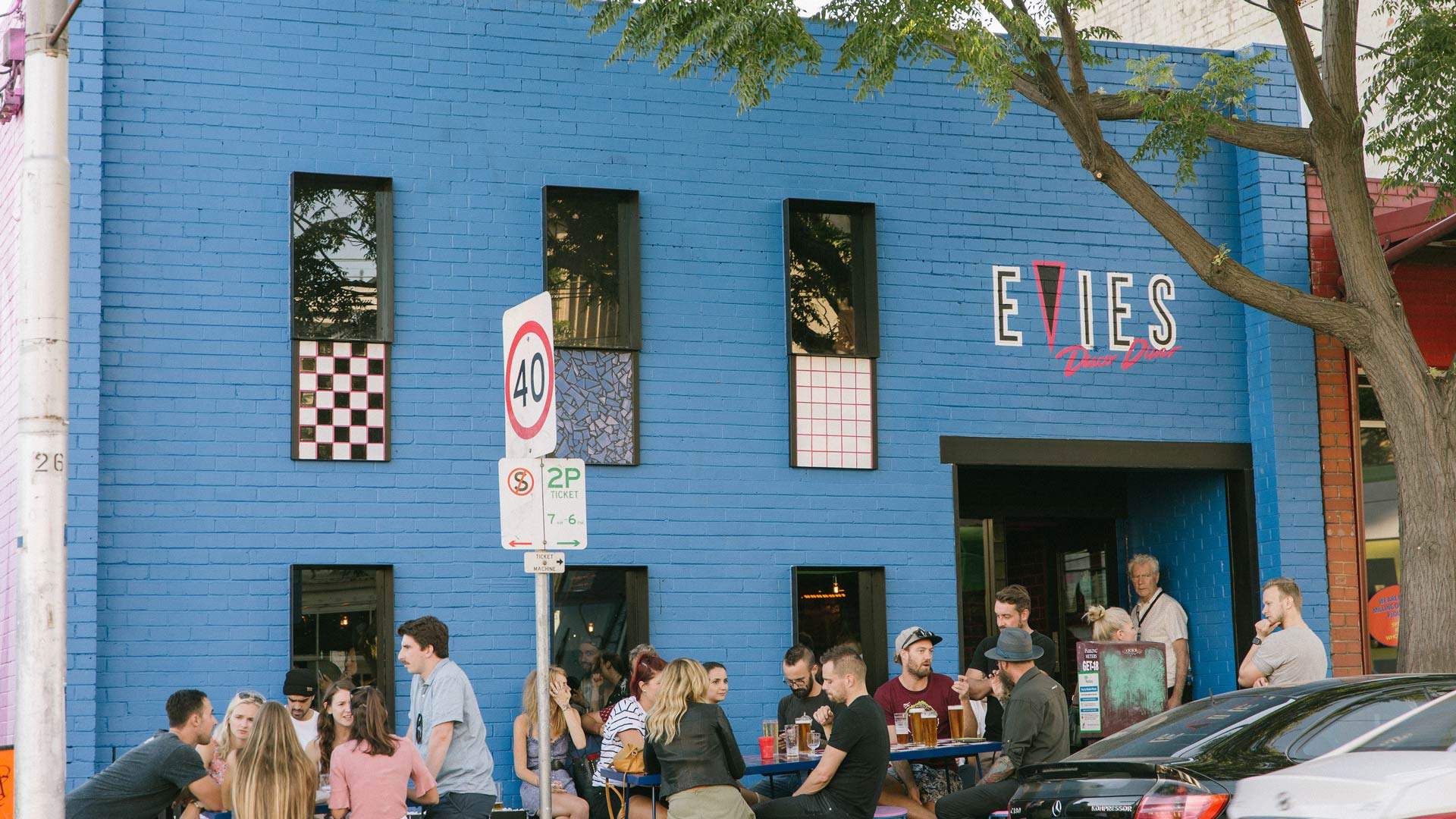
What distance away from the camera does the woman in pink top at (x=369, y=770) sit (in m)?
8.96

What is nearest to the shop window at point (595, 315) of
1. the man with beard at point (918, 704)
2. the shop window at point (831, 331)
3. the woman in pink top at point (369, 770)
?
the shop window at point (831, 331)

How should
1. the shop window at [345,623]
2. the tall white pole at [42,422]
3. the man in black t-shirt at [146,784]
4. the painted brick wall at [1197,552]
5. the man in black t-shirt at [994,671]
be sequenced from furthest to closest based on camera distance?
the painted brick wall at [1197,552] → the shop window at [345,623] → the man in black t-shirt at [994,671] → the man in black t-shirt at [146,784] → the tall white pole at [42,422]

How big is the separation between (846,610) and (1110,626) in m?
2.28

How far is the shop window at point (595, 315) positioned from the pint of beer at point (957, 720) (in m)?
3.25

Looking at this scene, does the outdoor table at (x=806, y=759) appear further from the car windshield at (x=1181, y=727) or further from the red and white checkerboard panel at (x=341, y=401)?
the red and white checkerboard panel at (x=341, y=401)

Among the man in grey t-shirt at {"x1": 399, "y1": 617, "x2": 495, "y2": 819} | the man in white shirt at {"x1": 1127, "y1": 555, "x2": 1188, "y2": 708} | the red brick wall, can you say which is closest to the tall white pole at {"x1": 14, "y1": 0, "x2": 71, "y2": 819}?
the man in grey t-shirt at {"x1": 399, "y1": 617, "x2": 495, "y2": 819}

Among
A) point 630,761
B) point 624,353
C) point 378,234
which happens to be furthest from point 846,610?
point 378,234

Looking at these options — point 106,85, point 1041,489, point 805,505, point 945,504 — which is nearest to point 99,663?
point 106,85

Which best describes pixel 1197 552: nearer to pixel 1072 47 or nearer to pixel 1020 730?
pixel 1072 47

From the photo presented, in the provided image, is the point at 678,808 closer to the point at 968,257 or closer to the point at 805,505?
the point at 805,505

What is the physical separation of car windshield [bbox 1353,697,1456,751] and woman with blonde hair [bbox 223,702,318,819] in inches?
194

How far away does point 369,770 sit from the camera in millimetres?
8969

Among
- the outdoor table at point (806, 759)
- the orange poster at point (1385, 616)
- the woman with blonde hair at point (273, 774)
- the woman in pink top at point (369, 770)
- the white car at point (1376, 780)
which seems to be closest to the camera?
the white car at point (1376, 780)

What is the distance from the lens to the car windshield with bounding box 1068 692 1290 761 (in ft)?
24.0
